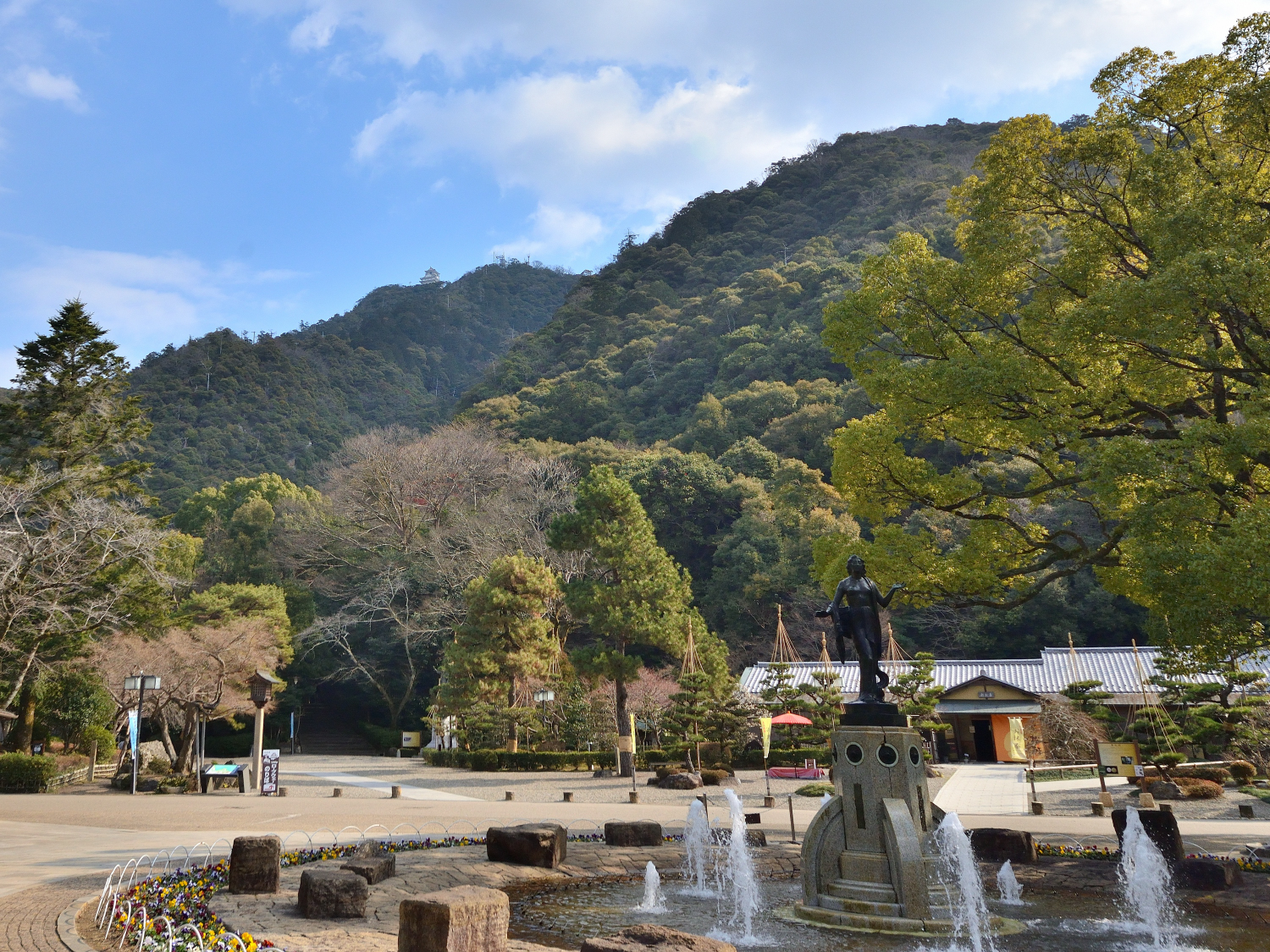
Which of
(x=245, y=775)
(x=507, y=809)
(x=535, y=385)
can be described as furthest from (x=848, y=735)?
(x=535, y=385)

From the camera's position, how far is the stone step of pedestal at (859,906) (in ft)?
21.8

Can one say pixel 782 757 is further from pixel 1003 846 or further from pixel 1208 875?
pixel 1208 875

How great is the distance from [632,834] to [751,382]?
44158 mm

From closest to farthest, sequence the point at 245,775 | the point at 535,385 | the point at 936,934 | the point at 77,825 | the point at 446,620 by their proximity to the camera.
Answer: the point at 936,934 → the point at 77,825 → the point at 245,775 → the point at 446,620 → the point at 535,385

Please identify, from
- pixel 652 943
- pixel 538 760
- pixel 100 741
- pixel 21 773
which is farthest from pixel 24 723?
pixel 652 943

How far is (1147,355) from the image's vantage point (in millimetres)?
10141

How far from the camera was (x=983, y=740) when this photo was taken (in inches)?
1191

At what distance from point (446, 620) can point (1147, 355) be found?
1306 inches

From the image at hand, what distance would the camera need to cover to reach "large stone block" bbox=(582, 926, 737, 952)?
473 cm

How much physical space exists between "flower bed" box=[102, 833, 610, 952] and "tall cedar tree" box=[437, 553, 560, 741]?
18.6m

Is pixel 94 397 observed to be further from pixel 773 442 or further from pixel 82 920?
pixel 773 442

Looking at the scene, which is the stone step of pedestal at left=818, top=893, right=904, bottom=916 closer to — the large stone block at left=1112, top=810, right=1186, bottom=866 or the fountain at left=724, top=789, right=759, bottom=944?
the fountain at left=724, top=789, right=759, bottom=944

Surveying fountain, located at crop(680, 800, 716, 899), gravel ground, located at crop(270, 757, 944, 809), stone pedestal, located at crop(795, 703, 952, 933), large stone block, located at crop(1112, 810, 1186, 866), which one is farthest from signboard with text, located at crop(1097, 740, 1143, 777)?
stone pedestal, located at crop(795, 703, 952, 933)

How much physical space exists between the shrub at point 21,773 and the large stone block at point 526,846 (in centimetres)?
1812
